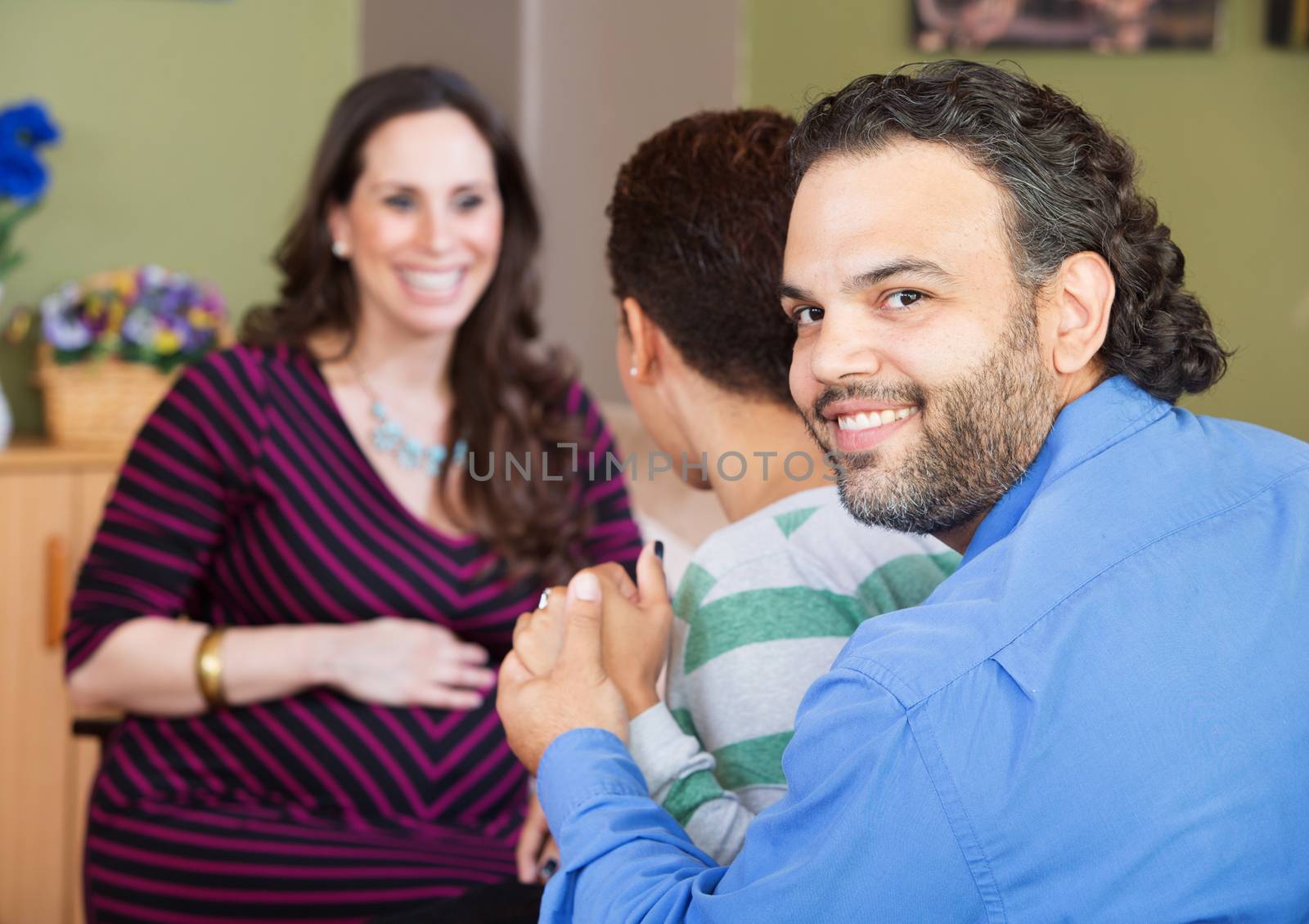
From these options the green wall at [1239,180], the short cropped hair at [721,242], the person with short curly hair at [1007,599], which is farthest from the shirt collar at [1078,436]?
the green wall at [1239,180]

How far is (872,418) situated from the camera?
950 mm

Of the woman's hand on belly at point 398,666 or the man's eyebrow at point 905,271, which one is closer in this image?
the man's eyebrow at point 905,271

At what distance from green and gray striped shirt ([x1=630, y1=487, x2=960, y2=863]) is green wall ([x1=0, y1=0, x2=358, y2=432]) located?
2.62 m

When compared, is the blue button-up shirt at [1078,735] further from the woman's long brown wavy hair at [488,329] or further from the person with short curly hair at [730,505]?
the woman's long brown wavy hair at [488,329]

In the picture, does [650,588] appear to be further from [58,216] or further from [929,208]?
[58,216]

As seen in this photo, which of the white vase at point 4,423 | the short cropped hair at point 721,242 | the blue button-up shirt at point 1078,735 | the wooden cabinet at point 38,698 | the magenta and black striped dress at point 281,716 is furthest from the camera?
the white vase at point 4,423

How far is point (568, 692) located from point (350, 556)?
1018 millimetres

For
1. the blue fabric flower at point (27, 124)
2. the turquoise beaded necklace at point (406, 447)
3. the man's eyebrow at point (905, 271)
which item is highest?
the blue fabric flower at point (27, 124)

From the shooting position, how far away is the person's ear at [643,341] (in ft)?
4.71

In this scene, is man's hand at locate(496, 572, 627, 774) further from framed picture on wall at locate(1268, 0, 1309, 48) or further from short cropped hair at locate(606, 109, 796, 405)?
framed picture on wall at locate(1268, 0, 1309, 48)

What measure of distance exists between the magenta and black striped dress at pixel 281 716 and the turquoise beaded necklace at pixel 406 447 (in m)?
0.06

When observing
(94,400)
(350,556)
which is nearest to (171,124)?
(94,400)

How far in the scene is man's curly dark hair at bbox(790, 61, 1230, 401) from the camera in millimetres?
938

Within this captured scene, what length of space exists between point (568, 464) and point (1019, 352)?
4.41 ft
